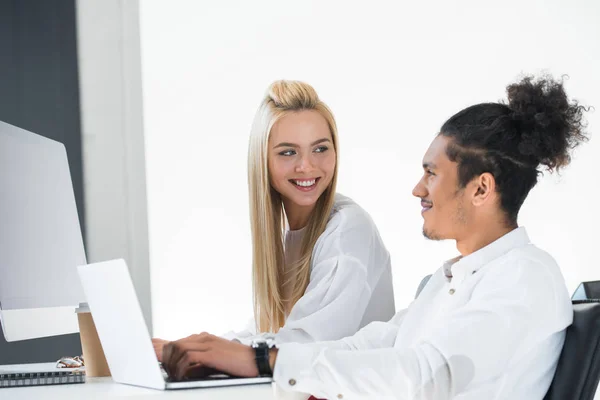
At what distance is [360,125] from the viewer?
4.37 metres

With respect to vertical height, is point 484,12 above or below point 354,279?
above

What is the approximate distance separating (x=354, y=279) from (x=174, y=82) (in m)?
2.57

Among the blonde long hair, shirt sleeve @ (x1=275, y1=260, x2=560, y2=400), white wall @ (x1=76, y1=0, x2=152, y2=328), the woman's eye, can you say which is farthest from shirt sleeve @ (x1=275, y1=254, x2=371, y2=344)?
white wall @ (x1=76, y1=0, x2=152, y2=328)

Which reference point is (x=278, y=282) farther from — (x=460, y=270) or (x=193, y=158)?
(x=193, y=158)

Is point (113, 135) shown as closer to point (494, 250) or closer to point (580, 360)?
point (494, 250)

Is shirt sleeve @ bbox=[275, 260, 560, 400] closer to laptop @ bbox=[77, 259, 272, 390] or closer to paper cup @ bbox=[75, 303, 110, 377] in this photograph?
laptop @ bbox=[77, 259, 272, 390]

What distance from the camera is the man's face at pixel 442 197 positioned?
1.42 meters

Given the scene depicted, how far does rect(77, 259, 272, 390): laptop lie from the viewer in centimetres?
110

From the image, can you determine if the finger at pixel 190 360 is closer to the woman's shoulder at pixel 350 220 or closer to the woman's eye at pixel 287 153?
the woman's shoulder at pixel 350 220

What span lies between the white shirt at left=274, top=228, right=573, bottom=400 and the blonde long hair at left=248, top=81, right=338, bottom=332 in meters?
0.99

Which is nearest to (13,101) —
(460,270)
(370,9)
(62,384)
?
(370,9)

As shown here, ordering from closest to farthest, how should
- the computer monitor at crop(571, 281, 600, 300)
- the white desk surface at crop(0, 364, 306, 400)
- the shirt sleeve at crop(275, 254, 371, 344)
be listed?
the white desk surface at crop(0, 364, 306, 400) → the computer monitor at crop(571, 281, 600, 300) → the shirt sleeve at crop(275, 254, 371, 344)

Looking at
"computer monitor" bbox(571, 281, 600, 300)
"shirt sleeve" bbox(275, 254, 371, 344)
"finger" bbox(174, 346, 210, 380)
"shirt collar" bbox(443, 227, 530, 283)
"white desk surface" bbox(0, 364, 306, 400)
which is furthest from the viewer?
"shirt sleeve" bbox(275, 254, 371, 344)

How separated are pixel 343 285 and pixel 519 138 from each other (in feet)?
2.24
